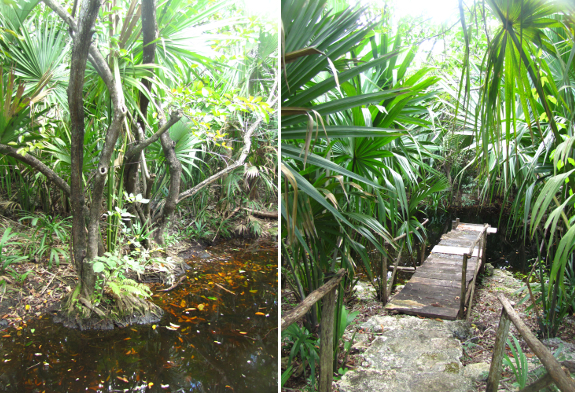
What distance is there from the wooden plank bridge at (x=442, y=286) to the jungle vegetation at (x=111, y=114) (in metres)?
1.17

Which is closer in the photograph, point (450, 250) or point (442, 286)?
point (442, 286)

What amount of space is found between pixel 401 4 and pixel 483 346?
135 centimetres

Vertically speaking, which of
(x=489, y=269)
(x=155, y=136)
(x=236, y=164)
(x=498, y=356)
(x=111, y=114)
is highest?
(x=111, y=114)

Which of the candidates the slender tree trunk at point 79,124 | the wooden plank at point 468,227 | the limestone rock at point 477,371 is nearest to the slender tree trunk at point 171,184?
the slender tree trunk at point 79,124

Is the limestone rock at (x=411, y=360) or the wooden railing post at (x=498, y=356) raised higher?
the wooden railing post at (x=498, y=356)

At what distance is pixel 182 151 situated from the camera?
2.46 meters

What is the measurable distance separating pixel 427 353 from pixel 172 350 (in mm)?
1086

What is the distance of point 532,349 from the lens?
3.22 feet

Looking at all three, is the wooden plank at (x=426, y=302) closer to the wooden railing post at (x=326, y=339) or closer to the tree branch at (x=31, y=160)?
the wooden railing post at (x=326, y=339)

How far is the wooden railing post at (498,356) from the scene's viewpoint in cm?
113

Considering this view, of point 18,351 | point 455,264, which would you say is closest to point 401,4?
point 18,351

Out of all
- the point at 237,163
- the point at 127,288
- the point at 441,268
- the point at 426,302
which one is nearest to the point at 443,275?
the point at 441,268

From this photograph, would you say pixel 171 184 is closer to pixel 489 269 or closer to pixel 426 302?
pixel 426 302

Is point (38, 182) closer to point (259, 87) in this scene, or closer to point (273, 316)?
point (259, 87)
